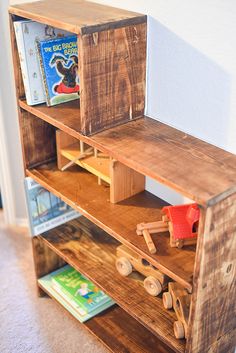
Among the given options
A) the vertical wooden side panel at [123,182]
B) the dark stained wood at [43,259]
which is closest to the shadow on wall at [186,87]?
the vertical wooden side panel at [123,182]

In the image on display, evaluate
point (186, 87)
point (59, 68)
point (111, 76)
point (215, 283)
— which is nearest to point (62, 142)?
point (59, 68)

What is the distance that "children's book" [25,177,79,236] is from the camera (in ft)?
5.80

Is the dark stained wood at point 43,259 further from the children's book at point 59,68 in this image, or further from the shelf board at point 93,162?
the children's book at point 59,68

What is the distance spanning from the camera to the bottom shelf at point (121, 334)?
66.2 inches

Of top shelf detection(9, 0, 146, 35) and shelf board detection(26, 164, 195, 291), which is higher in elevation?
top shelf detection(9, 0, 146, 35)

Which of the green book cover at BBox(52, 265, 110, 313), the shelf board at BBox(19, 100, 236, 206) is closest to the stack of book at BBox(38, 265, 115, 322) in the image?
the green book cover at BBox(52, 265, 110, 313)

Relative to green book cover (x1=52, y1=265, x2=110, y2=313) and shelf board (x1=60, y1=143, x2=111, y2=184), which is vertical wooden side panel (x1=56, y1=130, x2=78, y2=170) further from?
green book cover (x1=52, y1=265, x2=110, y2=313)

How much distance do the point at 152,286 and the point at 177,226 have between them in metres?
0.29

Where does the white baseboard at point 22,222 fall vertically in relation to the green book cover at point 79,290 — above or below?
below

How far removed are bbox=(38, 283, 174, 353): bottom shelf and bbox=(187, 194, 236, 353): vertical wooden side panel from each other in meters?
0.33

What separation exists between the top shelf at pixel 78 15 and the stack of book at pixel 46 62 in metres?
0.06

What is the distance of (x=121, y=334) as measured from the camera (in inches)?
68.3

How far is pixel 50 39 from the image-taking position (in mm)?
1506

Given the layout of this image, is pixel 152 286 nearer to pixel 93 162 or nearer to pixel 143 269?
pixel 143 269
